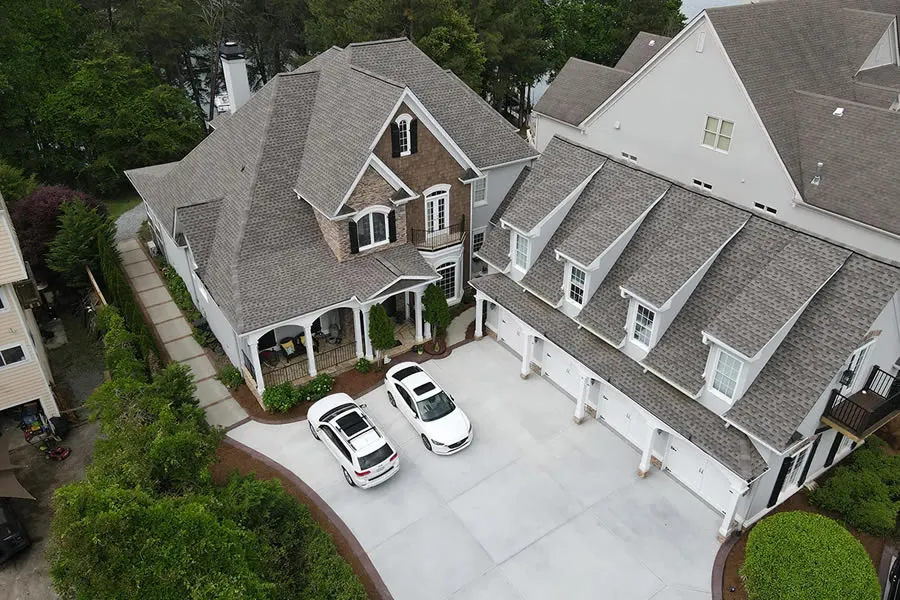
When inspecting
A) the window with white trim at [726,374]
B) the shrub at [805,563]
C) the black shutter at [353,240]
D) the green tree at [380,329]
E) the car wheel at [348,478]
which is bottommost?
the car wheel at [348,478]

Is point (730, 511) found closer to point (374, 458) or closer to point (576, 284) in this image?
point (576, 284)

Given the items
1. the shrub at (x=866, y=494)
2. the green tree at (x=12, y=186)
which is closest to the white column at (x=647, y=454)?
the shrub at (x=866, y=494)

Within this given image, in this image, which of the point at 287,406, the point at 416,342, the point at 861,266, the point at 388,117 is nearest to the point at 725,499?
the point at 861,266

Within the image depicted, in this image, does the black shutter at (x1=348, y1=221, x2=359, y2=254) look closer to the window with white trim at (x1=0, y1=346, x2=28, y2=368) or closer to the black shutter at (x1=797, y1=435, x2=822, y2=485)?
the window with white trim at (x1=0, y1=346, x2=28, y2=368)

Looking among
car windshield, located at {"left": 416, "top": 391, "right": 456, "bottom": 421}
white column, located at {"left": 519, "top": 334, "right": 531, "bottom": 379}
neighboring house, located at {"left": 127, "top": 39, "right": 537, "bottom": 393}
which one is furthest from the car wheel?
white column, located at {"left": 519, "top": 334, "right": 531, "bottom": 379}

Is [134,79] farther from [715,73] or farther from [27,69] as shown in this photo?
[715,73]

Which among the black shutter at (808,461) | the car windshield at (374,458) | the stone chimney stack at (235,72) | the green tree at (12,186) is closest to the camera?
the black shutter at (808,461)

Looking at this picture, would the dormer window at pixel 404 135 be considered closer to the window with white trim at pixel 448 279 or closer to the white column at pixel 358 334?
the window with white trim at pixel 448 279
